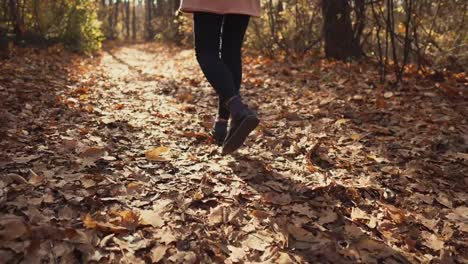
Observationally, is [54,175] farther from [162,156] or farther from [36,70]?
[36,70]

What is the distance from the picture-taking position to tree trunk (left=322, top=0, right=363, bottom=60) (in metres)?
6.89

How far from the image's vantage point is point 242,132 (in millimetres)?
2482

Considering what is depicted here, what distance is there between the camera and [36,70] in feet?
19.5

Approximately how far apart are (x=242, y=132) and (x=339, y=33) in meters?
5.25

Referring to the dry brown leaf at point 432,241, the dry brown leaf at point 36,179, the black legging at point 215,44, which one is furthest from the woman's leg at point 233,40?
the dry brown leaf at point 432,241

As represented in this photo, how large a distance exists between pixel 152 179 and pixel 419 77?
4035 millimetres

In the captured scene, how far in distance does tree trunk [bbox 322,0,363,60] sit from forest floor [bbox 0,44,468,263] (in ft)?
8.21

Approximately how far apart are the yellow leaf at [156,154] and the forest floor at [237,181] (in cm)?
2

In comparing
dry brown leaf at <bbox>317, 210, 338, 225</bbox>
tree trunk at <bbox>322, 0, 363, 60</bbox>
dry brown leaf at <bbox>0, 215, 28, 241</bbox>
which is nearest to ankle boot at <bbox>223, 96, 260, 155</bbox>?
dry brown leaf at <bbox>317, 210, 338, 225</bbox>

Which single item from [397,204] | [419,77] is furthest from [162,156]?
[419,77]

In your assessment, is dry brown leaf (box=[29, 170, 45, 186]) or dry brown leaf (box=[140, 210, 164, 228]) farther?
dry brown leaf (box=[29, 170, 45, 186])

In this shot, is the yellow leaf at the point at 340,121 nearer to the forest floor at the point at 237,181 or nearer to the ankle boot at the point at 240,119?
the forest floor at the point at 237,181

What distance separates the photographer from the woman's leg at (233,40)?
8.55ft

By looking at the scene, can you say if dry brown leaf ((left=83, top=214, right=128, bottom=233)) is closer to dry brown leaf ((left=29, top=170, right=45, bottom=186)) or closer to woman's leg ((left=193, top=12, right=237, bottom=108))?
dry brown leaf ((left=29, top=170, right=45, bottom=186))
